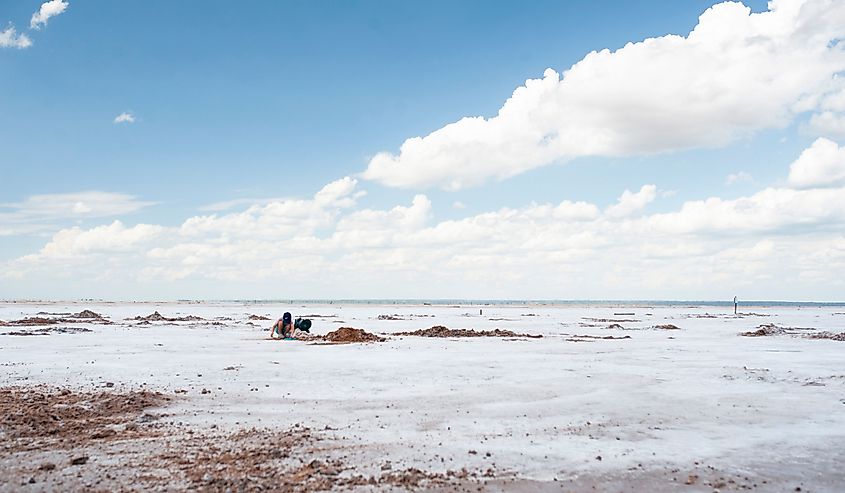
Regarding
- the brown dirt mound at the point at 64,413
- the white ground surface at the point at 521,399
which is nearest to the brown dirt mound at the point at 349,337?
the white ground surface at the point at 521,399

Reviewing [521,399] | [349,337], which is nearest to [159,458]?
[521,399]

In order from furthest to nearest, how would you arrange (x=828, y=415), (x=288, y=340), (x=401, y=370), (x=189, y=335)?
(x=189, y=335) → (x=288, y=340) → (x=401, y=370) → (x=828, y=415)

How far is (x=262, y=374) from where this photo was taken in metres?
17.3

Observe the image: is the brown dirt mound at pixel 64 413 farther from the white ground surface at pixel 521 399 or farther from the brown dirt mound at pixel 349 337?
the brown dirt mound at pixel 349 337

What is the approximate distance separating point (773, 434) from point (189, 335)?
29.7m

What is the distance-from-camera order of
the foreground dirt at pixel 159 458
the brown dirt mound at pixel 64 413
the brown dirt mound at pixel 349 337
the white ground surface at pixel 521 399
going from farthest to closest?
the brown dirt mound at pixel 349 337, the brown dirt mound at pixel 64 413, the white ground surface at pixel 521 399, the foreground dirt at pixel 159 458

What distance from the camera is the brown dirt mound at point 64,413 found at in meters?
9.75

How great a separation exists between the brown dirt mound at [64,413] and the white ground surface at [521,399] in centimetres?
96

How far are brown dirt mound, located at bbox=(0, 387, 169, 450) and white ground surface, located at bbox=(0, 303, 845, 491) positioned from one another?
957mm

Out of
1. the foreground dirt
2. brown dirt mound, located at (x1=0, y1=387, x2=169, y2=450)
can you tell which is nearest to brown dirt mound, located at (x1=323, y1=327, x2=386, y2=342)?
brown dirt mound, located at (x1=0, y1=387, x2=169, y2=450)

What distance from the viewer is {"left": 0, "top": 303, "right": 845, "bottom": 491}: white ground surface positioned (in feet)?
29.4

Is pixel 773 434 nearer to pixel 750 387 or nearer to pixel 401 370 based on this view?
pixel 750 387

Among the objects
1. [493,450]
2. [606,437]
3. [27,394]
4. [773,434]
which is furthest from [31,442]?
[773,434]

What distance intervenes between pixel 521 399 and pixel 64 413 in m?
9.24
